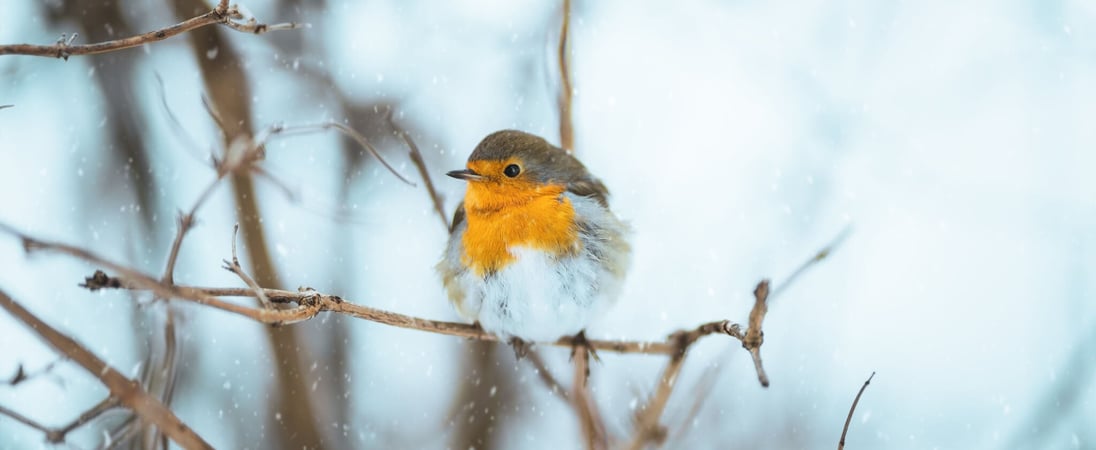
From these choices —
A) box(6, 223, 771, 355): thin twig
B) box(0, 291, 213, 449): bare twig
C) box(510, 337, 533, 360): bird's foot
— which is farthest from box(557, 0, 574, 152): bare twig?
box(0, 291, 213, 449): bare twig

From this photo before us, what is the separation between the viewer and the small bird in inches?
99.8

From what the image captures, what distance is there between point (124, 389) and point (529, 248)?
1.34 meters

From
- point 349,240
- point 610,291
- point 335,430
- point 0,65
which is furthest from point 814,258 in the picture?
point 0,65

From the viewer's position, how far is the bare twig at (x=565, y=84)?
204 centimetres

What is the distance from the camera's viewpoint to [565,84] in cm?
208

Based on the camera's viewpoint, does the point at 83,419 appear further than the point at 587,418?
No

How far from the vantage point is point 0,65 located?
3129 millimetres

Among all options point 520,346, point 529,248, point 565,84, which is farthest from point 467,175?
point 520,346

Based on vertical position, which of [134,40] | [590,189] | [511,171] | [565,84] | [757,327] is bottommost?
[757,327]

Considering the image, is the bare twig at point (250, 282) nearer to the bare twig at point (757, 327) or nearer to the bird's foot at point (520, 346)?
the bare twig at point (757, 327)

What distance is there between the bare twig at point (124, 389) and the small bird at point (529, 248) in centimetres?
127

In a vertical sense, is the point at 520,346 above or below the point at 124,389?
below

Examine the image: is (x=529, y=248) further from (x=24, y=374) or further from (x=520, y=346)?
(x=24, y=374)

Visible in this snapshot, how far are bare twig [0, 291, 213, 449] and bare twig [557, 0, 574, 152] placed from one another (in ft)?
3.76
